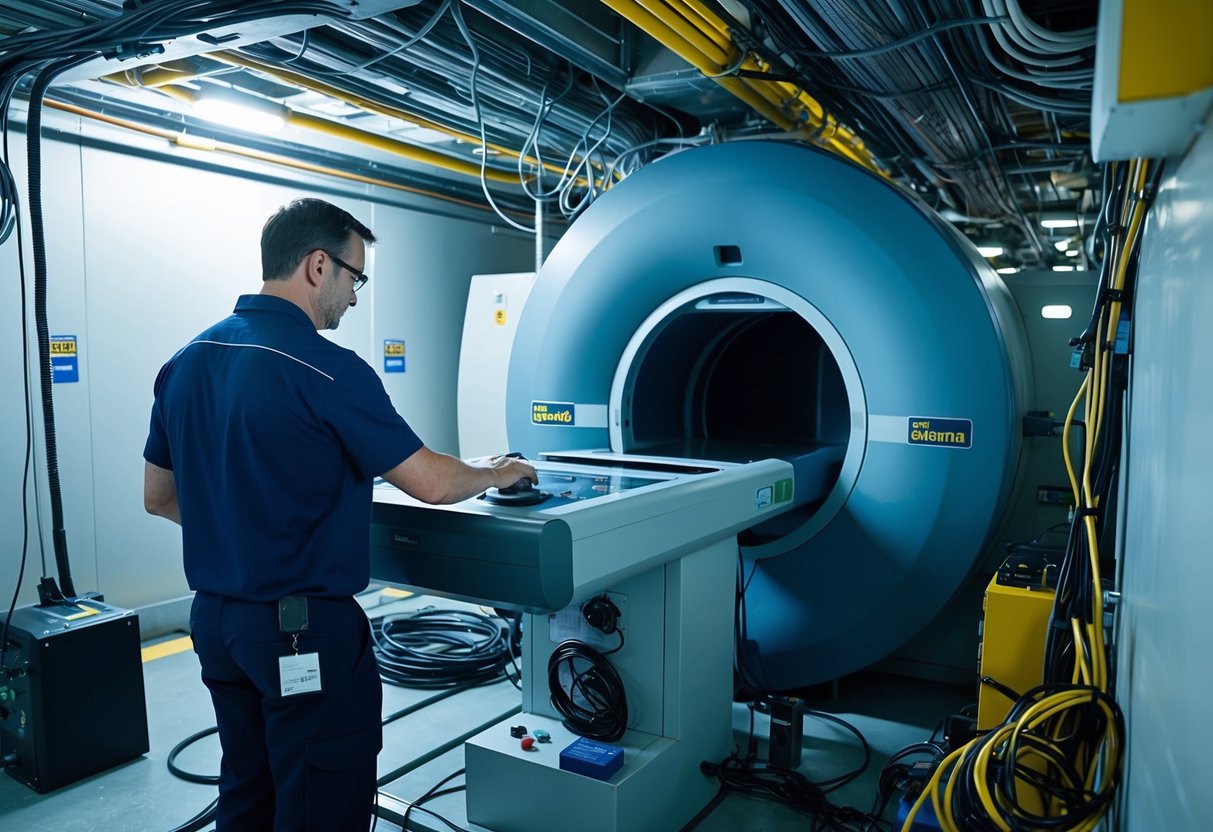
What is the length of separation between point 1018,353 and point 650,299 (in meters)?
1.07

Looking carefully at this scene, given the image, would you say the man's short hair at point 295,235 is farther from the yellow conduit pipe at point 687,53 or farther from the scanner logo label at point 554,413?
the scanner logo label at point 554,413

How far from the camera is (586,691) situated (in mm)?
2137

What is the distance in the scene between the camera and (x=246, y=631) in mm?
1606

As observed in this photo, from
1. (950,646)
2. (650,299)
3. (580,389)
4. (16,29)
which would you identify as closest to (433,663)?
(580,389)

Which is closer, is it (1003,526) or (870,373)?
(870,373)

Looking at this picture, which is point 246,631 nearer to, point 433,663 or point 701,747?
point 701,747

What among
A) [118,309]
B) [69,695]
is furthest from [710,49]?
[118,309]

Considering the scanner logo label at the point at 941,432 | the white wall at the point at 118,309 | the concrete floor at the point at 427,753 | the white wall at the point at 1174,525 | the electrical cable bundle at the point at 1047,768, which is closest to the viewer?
the white wall at the point at 1174,525

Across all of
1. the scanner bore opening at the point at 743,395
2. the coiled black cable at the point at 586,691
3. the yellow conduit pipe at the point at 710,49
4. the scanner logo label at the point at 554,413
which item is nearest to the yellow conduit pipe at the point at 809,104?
the yellow conduit pipe at the point at 710,49

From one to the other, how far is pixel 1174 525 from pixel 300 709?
137 cm

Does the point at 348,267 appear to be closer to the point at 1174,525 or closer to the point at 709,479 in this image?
the point at 709,479

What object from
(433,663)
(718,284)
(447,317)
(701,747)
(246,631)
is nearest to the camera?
(246,631)

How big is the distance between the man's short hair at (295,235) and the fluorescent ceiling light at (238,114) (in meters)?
1.72

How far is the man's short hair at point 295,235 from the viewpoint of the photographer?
5.77 feet
